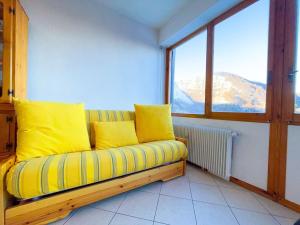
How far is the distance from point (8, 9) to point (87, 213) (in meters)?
1.99

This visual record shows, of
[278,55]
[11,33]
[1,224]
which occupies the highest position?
[11,33]

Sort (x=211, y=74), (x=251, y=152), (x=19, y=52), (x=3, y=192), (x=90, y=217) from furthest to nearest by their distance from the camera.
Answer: (x=211, y=74), (x=251, y=152), (x=19, y=52), (x=90, y=217), (x=3, y=192)

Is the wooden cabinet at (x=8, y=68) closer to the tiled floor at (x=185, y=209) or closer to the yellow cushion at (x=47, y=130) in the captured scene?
the yellow cushion at (x=47, y=130)

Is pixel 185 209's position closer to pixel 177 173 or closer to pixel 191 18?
pixel 177 173

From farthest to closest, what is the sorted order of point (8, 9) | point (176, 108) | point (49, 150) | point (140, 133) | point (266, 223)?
point (176, 108)
point (140, 133)
point (8, 9)
point (49, 150)
point (266, 223)

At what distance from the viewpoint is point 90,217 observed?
119cm

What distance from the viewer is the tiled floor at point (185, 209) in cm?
117

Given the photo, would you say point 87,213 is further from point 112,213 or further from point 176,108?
point 176,108

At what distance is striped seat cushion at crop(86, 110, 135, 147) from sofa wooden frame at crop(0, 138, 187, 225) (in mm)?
575

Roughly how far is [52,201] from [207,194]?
1.40 meters

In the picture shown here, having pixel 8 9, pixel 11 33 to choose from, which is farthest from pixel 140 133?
pixel 8 9

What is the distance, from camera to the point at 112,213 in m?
1.24

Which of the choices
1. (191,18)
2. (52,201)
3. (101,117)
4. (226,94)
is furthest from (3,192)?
(191,18)

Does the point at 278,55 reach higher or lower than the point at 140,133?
higher
